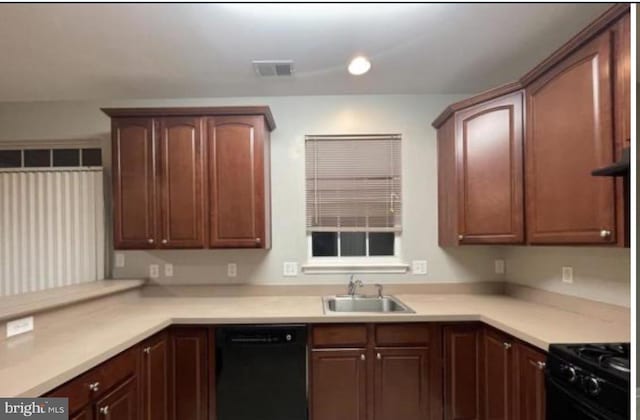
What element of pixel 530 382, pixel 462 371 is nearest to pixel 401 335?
pixel 462 371

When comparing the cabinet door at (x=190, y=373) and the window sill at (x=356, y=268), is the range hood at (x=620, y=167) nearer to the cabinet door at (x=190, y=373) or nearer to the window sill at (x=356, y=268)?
the window sill at (x=356, y=268)

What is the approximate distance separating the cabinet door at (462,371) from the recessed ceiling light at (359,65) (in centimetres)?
184

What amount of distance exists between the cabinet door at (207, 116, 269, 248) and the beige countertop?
521 millimetres

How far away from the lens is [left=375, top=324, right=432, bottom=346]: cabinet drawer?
2.09 m

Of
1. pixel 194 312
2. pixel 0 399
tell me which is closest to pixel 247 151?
pixel 194 312

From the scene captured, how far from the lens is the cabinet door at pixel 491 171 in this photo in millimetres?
2057

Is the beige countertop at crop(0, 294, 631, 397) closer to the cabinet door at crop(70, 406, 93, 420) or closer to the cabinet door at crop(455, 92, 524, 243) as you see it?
the cabinet door at crop(70, 406, 93, 420)

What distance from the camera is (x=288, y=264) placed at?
2760mm

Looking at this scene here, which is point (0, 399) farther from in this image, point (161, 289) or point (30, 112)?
point (30, 112)

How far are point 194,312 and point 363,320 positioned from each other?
1.12 m

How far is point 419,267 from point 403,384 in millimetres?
977

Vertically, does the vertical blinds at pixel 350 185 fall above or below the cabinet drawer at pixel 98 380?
above

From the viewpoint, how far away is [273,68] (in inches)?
91.0

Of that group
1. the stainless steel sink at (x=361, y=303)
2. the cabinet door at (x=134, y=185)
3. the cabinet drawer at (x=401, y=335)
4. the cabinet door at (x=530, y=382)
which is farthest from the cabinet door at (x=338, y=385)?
the cabinet door at (x=134, y=185)
